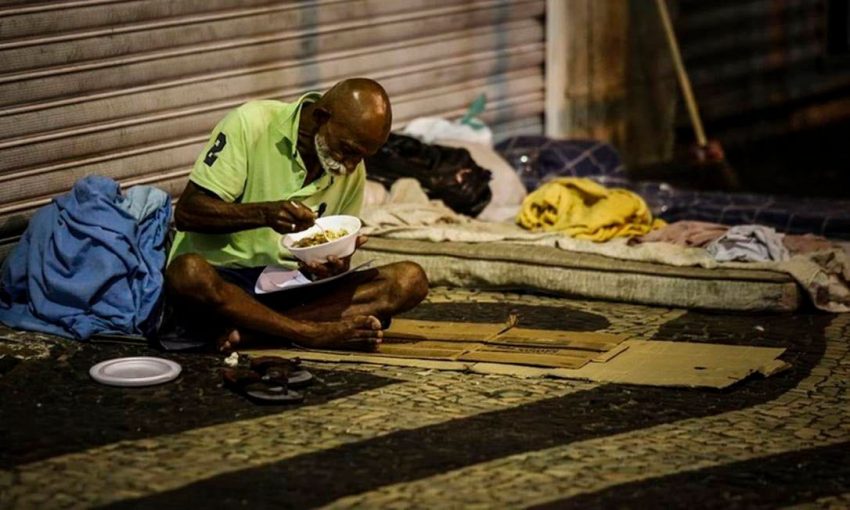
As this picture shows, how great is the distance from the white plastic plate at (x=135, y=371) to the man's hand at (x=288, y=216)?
770 millimetres

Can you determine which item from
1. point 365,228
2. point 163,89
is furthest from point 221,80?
point 365,228

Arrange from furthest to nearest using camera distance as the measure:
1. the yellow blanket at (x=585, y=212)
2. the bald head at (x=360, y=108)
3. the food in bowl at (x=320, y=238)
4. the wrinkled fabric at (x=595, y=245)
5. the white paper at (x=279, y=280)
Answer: the yellow blanket at (x=585, y=212) < the wrinkled fabric at (x=595, y=245) < the white paper at (x=279, y=280) < the food in bowl at (x=320, y=238) < the bald head at (x=360, y=108)

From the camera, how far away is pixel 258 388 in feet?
21.0

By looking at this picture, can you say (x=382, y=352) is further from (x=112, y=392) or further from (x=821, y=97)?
(x=821, y=97)

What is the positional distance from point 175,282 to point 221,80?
2577 mm

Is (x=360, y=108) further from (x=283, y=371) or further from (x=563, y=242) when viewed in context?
(x=563, y=242)

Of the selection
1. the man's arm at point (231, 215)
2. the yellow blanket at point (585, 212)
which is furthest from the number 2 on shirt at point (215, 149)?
the yellow blanket at point (585, 212)

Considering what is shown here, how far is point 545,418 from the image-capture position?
6.19 meters

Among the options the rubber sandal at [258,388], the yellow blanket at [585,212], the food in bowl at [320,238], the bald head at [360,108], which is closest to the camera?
the rubber sandal at [258,388]

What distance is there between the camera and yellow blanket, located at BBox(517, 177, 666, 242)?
8.98m

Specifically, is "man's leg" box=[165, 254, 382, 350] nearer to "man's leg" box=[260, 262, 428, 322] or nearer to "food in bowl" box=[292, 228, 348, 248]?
"man's leg" box=[260, 262, 428, 322]

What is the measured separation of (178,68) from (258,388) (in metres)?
3.02

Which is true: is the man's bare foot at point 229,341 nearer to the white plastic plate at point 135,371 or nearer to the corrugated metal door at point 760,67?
the white plastic plate at point 135,371

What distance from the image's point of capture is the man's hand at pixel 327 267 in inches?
265
